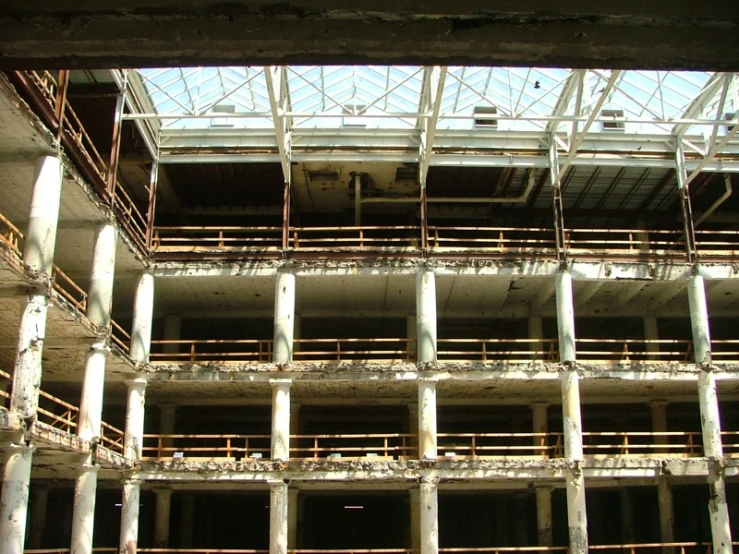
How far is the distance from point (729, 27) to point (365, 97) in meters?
24.1

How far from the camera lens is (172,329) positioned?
2939cm

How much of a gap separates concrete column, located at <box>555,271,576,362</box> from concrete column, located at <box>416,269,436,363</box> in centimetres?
399

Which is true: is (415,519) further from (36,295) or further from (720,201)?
(720,201)

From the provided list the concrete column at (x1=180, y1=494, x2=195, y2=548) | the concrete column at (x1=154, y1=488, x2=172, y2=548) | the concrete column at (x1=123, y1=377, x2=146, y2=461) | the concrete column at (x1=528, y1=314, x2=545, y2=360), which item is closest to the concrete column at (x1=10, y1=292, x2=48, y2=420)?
the concrete column at (x1=123, y1=377, x2=146, y2=461)

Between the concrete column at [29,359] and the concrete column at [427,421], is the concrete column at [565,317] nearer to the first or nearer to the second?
the concrete column at [427,421]

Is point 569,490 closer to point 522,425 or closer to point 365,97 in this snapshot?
point 522,425

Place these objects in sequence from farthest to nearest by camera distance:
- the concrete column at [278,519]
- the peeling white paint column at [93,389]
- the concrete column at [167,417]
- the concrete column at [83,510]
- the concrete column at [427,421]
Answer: the concrete column at [167,417] → the concrete column at [427,421] → the concrete column at [278,519] → the peeling white paint column at [93,389] → the concrete column at [83,510]

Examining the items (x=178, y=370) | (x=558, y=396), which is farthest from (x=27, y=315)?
(x=558, y=396)

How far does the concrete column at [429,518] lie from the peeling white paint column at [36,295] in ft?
37.8

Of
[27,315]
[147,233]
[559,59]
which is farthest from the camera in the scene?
[147,233]

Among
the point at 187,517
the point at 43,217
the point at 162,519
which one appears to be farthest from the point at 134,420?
the point at 43,217

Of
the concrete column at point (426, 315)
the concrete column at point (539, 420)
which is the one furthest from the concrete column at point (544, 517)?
the concrete column at point (426, 315)

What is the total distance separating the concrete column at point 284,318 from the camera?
2505 cm

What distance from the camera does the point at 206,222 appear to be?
31.6 m
